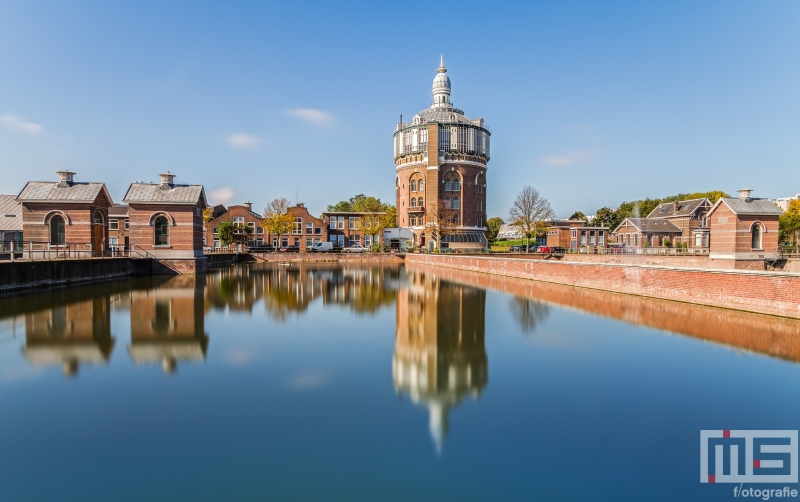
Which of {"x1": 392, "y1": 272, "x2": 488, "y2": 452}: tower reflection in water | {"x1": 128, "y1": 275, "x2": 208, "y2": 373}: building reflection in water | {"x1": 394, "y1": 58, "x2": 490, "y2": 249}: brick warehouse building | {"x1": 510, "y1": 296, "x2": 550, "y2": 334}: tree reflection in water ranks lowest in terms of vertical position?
{"x1": 510, "y1": 296, "x2": 550, "y2": 334}: tree reflection in water

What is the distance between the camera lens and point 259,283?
2584cm

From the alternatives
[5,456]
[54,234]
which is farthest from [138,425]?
[54,234]

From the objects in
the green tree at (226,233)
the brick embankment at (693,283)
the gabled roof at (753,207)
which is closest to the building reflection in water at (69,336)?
the brick embankment at (693,283)

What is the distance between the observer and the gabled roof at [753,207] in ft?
104

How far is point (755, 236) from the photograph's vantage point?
106ft

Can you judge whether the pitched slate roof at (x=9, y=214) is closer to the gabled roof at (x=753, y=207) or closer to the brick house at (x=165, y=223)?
the brick house at (x=165, y=223)

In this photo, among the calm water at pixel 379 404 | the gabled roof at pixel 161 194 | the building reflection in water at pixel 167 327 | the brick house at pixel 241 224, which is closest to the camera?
the calm water at pixel 379 404

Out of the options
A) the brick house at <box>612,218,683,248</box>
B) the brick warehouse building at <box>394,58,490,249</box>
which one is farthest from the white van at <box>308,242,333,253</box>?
the brick house at <box>612,218,683,248</box>

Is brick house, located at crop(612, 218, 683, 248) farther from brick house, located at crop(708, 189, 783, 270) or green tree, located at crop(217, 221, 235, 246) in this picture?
green tree, located at crop(217, 221, 235, 246)

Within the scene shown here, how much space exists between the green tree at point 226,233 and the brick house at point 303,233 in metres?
6.25

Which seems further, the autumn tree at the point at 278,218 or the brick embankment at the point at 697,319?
the autumn tree at the point at 278,218

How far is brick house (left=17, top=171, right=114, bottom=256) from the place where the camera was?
89.9ft

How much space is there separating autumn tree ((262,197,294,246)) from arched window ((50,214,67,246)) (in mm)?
29148

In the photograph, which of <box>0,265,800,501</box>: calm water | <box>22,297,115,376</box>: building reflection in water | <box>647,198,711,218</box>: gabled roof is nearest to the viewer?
<box>0,265,800,501</box>: calm water
